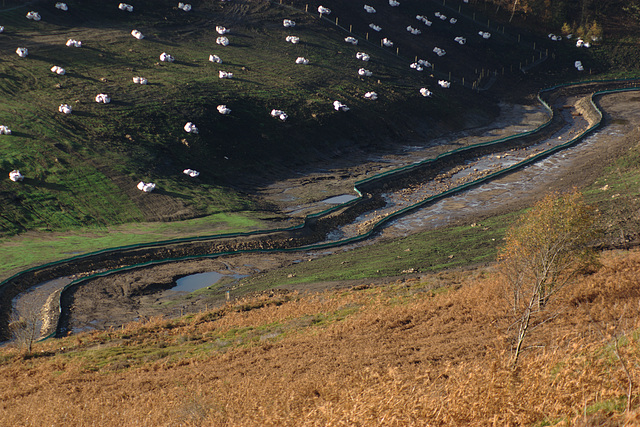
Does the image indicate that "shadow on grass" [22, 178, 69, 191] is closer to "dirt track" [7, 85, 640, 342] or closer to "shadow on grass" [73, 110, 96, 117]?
"shadow on grass" [73, 110, 96, 117]

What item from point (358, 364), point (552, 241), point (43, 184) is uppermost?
point (552, 241)

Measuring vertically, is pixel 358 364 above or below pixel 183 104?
below

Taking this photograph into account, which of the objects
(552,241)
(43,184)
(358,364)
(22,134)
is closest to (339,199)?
(43,184)

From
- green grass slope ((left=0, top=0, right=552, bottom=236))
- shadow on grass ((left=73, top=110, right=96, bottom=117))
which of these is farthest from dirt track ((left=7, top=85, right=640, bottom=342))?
shadow on grass ((left=73, top=110, right=96, bottom=117))

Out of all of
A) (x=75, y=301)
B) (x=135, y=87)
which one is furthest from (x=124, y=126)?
(x=75, y=301)

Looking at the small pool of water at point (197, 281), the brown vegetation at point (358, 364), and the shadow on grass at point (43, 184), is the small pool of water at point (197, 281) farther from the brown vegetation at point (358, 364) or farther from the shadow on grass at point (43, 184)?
the shadow on grass at point (43, 184)

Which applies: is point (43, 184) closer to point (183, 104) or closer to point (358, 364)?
point (183, 104)
